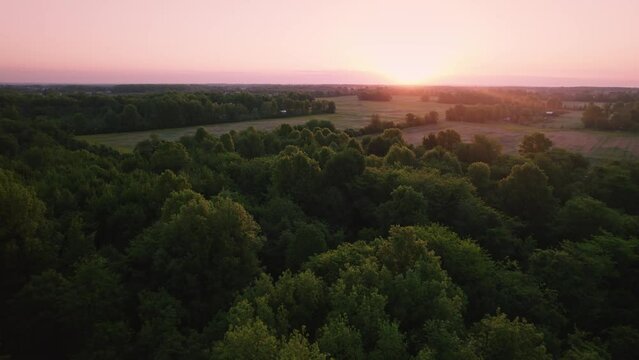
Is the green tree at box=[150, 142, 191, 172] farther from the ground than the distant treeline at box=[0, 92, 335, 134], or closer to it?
closer to it

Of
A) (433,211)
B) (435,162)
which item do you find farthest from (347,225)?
(435,162)

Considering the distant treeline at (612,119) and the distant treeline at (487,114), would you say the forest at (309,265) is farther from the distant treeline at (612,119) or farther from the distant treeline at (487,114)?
the distant treeline at (487,114)

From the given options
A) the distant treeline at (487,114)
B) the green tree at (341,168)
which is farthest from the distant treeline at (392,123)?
the green tree at (341,168)

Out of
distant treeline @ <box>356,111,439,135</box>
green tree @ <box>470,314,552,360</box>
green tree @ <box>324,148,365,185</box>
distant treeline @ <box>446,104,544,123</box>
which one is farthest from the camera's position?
distant treeline @ <box>446,104,544,123</box>

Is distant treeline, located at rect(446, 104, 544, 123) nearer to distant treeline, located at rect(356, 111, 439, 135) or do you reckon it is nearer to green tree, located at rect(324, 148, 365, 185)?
distant treeline, located at rect(356, 111, 439, 135)

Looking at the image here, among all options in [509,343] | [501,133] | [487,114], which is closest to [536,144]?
[501,133]

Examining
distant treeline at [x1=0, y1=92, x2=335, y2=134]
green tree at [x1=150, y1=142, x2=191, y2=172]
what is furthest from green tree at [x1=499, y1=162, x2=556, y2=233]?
distant treeline at [x1=0, y1=92, x2=335, y2=134]
